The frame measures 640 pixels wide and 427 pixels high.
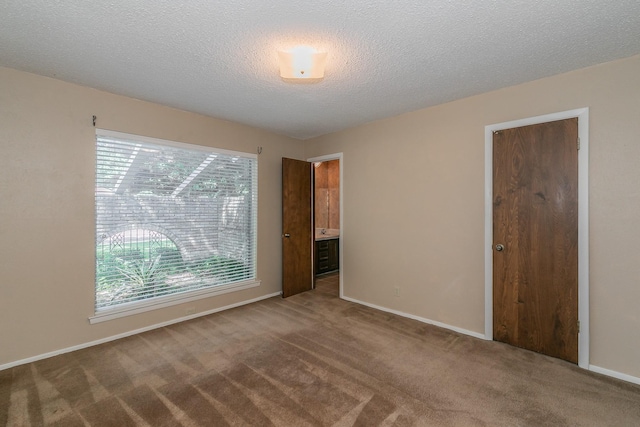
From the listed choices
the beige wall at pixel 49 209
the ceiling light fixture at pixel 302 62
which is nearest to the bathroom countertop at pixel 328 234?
the beige wall at pixel 49 209

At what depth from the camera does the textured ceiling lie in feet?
5.51

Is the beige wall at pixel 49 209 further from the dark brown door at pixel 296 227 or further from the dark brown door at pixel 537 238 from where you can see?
the dark brown door at pixel 537 238

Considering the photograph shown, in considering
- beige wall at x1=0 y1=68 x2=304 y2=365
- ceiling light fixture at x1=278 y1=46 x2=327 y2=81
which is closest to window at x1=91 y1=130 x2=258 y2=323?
beige wall at x1=0 y1=68 x2=304 y2=365

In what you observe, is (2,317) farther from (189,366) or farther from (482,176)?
(482,176)

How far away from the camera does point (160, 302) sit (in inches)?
128

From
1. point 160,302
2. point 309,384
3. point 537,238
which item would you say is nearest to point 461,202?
point 537,238

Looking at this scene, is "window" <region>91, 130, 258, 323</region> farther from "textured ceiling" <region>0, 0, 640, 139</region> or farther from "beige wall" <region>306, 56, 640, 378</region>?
"beige wall" <region>306, 56, 640, 378</region>

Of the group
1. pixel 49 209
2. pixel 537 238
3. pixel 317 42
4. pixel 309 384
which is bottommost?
pixel 309 384

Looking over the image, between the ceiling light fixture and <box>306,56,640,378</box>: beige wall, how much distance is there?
180 cm

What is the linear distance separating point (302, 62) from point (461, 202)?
7.32 feet

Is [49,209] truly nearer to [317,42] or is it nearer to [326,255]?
[317,42]

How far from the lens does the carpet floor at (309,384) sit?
1826mm

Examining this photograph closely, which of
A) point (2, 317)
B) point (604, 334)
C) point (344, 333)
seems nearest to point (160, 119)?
point (2, 317)

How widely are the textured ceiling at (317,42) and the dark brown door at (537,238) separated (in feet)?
2.10
